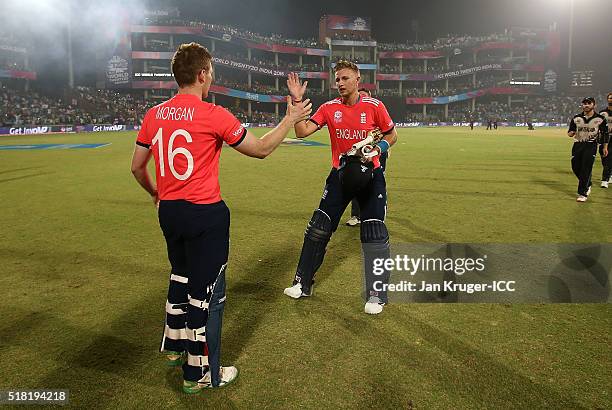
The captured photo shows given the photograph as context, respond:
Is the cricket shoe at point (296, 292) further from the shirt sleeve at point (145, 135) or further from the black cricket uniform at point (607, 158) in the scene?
the black cricket uniform at point (607, 158)

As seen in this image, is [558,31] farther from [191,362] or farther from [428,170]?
[191,362]

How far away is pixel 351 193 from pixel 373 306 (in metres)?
1.02

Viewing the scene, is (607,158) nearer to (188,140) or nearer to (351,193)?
(351,193)

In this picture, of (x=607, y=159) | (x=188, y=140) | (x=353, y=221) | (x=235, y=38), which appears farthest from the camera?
(x=235, y=38)

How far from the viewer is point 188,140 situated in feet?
8.30

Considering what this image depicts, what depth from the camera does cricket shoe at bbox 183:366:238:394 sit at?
267 cm

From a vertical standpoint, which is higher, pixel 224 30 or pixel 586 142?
pixel 224 30

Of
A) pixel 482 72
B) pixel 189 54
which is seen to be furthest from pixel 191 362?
pixel 482 72

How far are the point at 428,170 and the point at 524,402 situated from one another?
11.4m

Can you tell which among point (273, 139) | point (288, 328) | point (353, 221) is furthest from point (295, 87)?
point (353, 221)

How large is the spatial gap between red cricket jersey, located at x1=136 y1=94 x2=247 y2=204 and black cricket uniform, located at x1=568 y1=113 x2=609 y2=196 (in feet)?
28.2

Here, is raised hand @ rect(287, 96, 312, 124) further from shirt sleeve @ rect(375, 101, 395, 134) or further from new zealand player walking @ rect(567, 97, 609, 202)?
new zealand player walking @ rect(567, 97, 609, 202)

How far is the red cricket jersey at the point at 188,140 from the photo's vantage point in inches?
99.3

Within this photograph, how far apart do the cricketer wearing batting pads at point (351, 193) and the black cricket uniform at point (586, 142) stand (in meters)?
6.56
